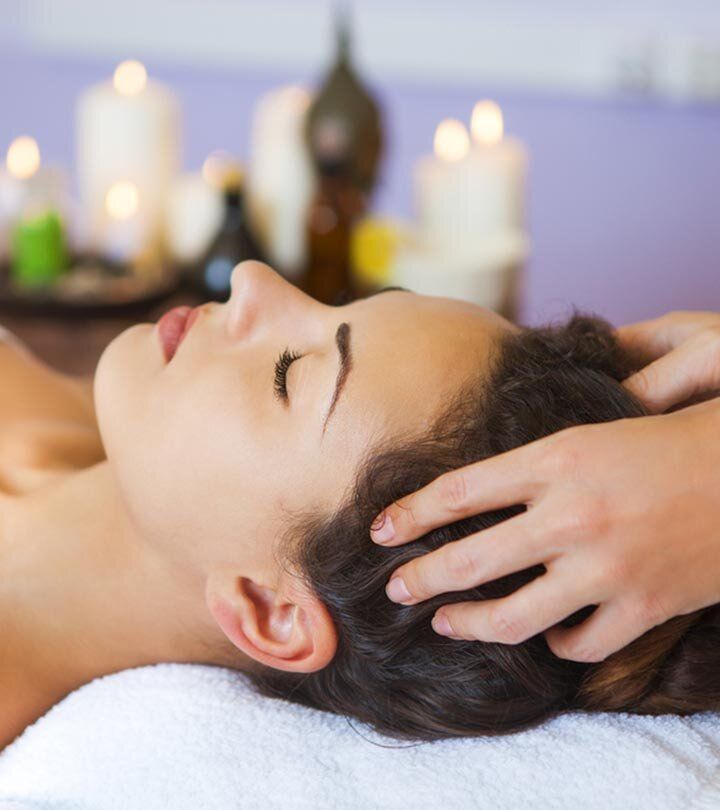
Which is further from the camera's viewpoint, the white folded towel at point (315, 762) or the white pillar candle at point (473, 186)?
the white pillar candle at point (473, 186)


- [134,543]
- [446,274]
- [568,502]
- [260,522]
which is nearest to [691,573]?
[568,502]

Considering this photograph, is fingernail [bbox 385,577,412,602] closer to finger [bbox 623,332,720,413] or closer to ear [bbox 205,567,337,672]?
ear [bbox 205,567,337,672]

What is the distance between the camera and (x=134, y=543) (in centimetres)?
117

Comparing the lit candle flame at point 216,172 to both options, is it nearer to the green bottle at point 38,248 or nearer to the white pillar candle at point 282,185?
the white pillar candle at point 282,185

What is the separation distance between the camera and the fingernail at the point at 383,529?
96cm

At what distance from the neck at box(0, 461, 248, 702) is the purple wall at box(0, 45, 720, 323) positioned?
143cm

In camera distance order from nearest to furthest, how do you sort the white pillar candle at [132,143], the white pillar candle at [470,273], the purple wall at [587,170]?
the white pillar candle at [470,273], the white pillar candle at [132,143], the purple wall at [587,170]

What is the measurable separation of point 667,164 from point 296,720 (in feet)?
7.82

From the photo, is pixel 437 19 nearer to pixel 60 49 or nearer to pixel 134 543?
pixel 60 49

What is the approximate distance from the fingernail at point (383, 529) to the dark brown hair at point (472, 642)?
18 mm

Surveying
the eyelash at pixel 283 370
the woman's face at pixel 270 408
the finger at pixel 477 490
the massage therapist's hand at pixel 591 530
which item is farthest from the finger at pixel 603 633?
the eyelash at pixel 283 370

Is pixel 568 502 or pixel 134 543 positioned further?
Answer: pixel 134 543

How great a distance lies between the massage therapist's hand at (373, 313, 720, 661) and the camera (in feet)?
2.92

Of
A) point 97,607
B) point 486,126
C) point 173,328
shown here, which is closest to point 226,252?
point 486,126
